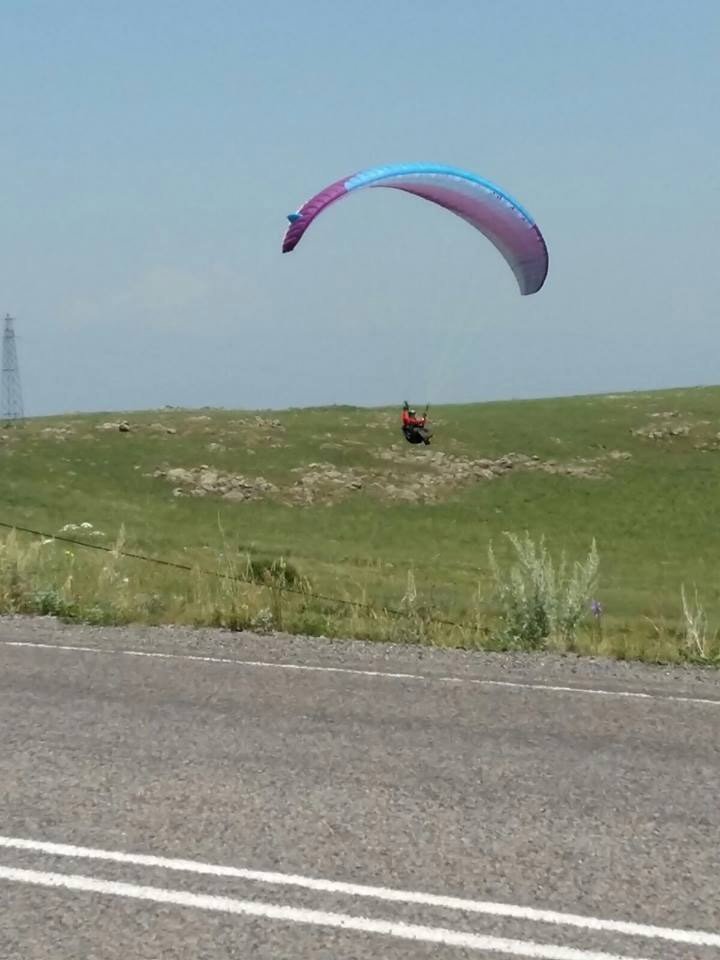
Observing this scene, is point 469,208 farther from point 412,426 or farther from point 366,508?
point 366,508

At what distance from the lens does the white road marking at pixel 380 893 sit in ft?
15.8

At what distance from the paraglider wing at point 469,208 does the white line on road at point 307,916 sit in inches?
441

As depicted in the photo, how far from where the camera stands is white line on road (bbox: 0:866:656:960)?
4.64 m

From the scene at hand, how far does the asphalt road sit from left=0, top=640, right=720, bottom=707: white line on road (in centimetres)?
5

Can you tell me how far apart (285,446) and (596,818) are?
193 ft

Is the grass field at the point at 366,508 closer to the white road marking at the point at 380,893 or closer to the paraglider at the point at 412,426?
the paraglider at the point at 412,426

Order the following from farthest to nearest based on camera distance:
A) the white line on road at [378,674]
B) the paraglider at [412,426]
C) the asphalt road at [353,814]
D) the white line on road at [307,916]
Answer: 1. the paraglider at [412,426]
2. the white line on road at [378,674]
3. the asphalt road at [353,814]
4. the white line on road at [307,916]

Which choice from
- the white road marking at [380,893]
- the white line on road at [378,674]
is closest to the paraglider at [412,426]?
the white line on road at [378,674]

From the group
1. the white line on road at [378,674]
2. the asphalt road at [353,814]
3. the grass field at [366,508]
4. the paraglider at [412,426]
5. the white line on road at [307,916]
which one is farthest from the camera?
the paraglider at [412,426]

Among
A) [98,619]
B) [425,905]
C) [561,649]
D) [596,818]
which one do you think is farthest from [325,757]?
[98,619]

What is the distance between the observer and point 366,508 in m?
53.2

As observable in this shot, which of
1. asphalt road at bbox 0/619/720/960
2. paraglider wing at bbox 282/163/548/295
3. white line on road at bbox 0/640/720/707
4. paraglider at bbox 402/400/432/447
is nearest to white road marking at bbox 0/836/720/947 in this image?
asphalt road at bbox 0/619/720/960

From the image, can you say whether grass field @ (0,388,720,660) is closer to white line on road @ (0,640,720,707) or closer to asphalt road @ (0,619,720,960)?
white line on road @ (0,640,720,707)

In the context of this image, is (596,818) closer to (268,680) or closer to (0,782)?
(0,782)
